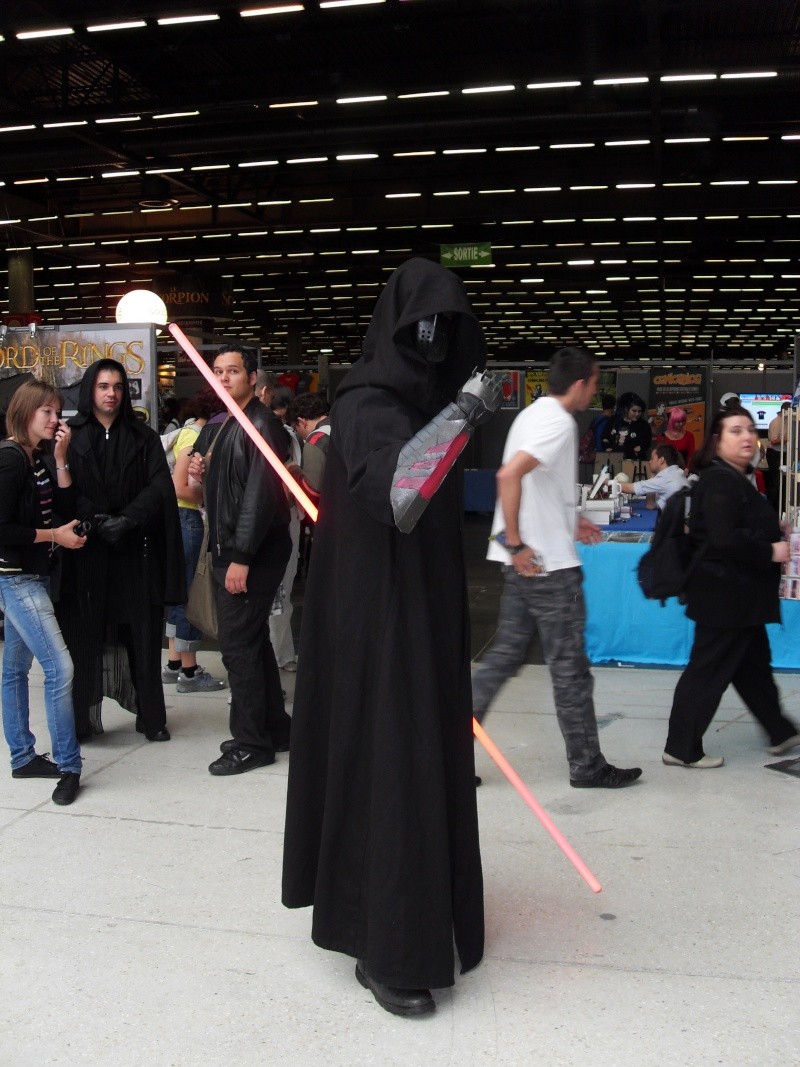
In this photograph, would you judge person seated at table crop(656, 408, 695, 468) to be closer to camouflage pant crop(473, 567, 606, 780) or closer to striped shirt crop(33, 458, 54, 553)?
camouflage pant crop(473, 567, 606, 780)

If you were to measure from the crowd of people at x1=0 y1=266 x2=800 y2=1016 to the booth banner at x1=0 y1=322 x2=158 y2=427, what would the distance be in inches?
77.7

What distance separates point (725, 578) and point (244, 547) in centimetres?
206

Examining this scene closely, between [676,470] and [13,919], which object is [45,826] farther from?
[676,470]

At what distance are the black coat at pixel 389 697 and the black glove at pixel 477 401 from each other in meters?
0.17

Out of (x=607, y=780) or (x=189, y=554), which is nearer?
(x=607, y=780)

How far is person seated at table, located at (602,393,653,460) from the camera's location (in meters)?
13.0

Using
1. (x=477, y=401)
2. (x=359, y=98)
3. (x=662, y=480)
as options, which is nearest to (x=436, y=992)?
(x=477, y=401)

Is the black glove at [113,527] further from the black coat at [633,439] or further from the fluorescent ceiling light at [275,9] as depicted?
the black coat at [633,439]

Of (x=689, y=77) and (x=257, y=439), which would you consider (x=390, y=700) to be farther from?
(x=689, y=77)

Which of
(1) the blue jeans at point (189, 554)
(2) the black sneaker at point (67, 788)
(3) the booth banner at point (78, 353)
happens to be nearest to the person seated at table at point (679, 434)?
(3) the booth banner at point (78, 353)

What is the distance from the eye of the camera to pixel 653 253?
81.7 ft

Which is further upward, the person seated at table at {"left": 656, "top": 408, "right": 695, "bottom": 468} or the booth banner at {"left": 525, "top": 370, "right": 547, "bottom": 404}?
the booth banner at {"left": 525, "top": 370, "right": 547, "bottom": 404}

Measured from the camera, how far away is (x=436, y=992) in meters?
2.89

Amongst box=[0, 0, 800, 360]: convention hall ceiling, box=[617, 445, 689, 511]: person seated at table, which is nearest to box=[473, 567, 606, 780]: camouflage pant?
box=[617, 445, 689, 511]: person seated at table
